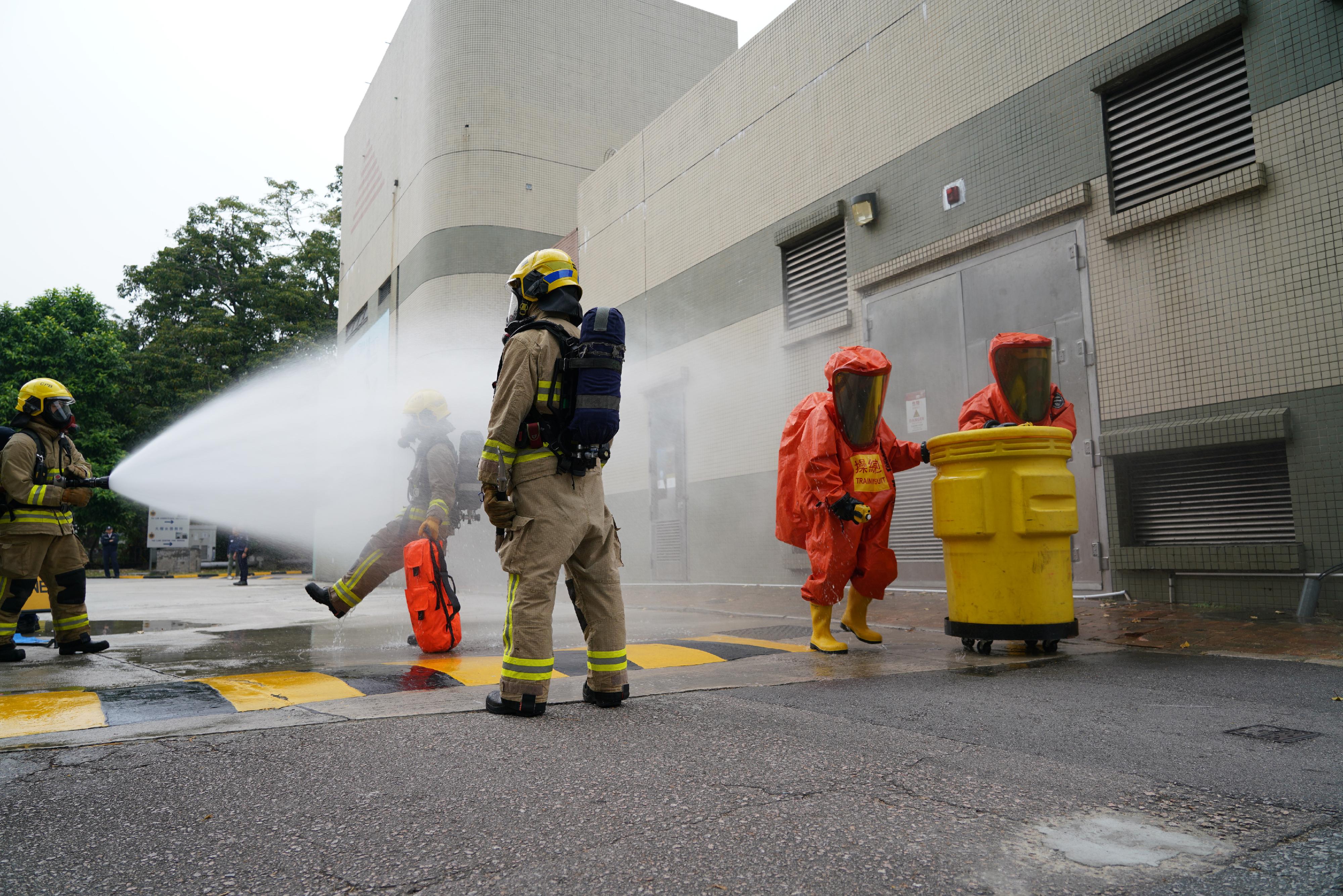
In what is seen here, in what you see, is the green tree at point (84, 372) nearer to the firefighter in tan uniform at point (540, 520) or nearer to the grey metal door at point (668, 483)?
the grey metal door at point (668, 483)

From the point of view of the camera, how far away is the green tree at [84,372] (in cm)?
3253

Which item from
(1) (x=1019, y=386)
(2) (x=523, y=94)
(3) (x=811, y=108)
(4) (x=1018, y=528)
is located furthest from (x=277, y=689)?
(2) (x=523, y=94)

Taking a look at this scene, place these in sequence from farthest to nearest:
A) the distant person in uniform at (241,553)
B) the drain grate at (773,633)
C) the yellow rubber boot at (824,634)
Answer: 1. the distant person in uniform at (241,553)
2. the drain grate at (773,633)
3. the yellow rubber boot at (824,634)

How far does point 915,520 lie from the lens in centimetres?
881

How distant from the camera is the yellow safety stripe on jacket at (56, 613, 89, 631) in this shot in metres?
5.74

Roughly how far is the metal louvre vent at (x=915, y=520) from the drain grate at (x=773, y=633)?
→ 228 centimetres

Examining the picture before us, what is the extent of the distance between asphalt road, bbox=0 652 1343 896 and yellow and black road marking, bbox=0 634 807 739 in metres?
0.68

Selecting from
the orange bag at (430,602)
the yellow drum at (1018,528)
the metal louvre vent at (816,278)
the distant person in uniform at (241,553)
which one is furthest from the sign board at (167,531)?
the yellow drum at (1018,528)

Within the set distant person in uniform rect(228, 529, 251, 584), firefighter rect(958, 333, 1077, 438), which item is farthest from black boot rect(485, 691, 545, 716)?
distant person in uniform rect(228, 529, 251, 584)

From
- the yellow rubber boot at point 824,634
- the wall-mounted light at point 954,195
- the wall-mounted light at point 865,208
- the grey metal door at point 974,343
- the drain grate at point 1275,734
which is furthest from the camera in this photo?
the wall-mounted light at point 865,208

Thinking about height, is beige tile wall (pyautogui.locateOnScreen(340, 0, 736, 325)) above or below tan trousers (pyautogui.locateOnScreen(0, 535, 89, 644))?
above

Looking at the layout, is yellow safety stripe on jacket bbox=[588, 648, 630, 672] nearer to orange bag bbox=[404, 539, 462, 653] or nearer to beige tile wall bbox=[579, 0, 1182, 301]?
orange bag bbox=[404, 539, 462, 653]

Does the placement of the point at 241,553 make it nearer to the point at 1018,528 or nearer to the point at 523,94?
the point at 523,94

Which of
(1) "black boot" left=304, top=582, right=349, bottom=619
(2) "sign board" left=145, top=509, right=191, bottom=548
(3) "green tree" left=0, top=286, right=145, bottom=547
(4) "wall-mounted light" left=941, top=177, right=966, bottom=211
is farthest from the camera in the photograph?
(3) "green tree" left=0, top=286, right=145, bottom=547
